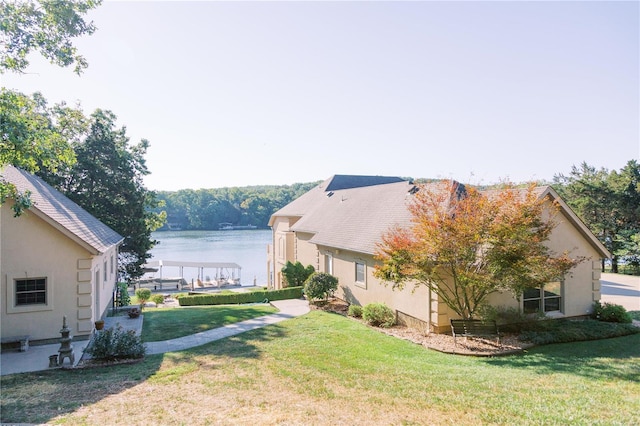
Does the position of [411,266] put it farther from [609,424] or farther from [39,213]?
[39,213]

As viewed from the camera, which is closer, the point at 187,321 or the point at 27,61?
the point at 27,61

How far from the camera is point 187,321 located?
1597 centimetres

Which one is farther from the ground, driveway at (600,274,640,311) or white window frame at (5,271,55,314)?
white window frame at (5,271,55,314)

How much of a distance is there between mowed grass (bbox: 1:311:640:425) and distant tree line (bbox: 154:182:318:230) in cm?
10243

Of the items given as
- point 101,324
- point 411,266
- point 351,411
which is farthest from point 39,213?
point 411,266

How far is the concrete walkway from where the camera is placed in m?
9.91

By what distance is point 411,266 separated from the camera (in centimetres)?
1252

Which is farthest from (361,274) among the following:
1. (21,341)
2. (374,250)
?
(21,341)

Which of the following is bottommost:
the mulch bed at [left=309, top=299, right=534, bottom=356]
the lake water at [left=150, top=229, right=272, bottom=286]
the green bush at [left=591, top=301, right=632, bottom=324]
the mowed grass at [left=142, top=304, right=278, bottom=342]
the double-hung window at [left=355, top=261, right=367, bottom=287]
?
the lake water at [left=150, top=229, right=272, bottom=286]

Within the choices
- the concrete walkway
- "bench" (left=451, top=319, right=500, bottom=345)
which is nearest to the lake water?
the concrete walkway

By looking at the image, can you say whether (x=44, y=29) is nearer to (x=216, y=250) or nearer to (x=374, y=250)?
(x=374, y=250)

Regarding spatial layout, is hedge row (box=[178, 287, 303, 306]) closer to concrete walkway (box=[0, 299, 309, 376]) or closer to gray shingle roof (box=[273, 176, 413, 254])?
gray shingle roof (box=[273, 176, 413, 254])

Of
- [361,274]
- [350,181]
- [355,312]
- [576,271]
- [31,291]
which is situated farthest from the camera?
[350,181]

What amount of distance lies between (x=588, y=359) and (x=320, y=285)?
1158 centimetres
